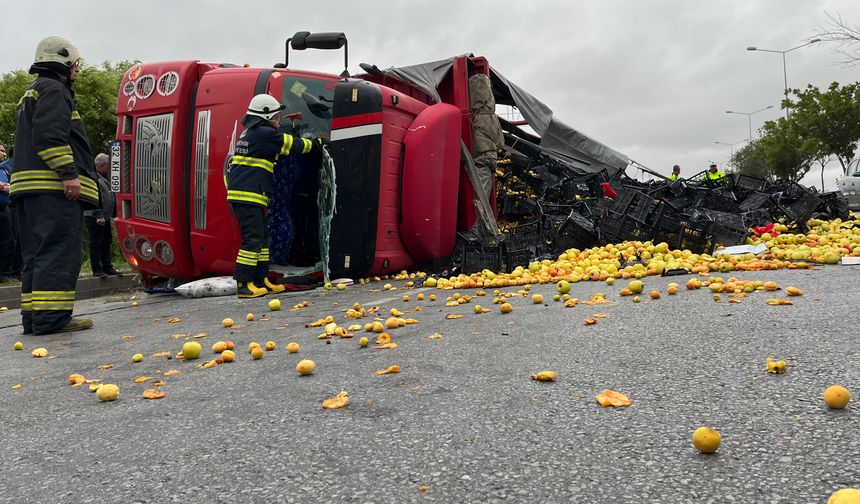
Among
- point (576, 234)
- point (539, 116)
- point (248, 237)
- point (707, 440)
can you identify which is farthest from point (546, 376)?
point (539, 116)

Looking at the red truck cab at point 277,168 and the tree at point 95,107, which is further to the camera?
the tree at point 95,107

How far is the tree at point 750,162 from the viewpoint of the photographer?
49594 millimetres

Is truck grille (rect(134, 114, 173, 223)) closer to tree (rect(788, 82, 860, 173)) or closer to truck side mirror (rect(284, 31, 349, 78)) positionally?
truck side mirror (rect(284, 31, 349, 78))

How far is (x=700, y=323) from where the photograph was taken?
10.6ft

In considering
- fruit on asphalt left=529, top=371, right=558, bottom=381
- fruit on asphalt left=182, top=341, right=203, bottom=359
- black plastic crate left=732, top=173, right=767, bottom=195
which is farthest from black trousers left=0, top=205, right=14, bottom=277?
black plastic crate left=732, top=173, right=767, bottom=195

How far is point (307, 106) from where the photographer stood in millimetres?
7012

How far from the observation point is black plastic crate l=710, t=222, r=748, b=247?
276 inches

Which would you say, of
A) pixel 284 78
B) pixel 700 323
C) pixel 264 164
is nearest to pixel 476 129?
pixel 284 78

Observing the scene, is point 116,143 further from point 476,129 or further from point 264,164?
point 476,129

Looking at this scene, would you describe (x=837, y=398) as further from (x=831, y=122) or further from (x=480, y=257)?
(x=831, y=122)

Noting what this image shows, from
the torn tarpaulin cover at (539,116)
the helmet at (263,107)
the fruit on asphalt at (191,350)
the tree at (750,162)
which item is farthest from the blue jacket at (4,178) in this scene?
the tree at (750,162)

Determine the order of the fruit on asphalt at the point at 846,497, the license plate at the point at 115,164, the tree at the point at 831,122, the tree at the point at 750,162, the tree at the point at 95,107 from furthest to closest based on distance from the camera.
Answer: the tree at the point at 750,162, the tree at the point at 831,122, the tree at the point at 95,107, the license plate at the point at 115,164, the fruit on asphalt at the point at 846,497

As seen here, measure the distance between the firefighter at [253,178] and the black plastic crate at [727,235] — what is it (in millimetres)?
5445

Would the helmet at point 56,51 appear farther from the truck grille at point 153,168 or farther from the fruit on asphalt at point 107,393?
the fruit on asphalt at point 107,393
